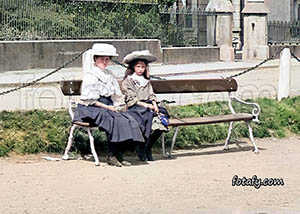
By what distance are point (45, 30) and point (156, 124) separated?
14.1 metres

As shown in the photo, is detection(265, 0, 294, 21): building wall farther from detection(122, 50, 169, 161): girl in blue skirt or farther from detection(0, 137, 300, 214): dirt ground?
detection(122, 50, 169, 161): girl in blue skirt

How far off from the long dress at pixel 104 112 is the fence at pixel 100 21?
42.4 feet

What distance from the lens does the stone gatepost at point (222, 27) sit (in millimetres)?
28763

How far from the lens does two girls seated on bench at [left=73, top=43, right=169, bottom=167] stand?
9281 millimetres

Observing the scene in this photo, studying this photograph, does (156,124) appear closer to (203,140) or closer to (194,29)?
(203,140)

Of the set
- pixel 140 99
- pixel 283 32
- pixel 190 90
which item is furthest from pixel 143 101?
pixel 283 32

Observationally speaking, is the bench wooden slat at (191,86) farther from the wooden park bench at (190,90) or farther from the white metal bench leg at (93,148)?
the white metal bench leg at (93,148)

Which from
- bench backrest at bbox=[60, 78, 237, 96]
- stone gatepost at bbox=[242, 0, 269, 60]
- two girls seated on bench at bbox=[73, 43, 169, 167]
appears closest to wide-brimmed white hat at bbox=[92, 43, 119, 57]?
two girls seated on bench at bbox=[73, 43, 169, 167]

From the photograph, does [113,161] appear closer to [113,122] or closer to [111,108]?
[113,122]

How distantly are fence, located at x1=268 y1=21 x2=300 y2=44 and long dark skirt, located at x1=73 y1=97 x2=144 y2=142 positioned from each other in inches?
894

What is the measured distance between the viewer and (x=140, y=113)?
31.6ft

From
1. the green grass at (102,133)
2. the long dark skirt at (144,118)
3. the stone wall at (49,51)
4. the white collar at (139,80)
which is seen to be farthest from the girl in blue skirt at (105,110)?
the stone wall at (49,51)

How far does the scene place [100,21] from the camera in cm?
2500

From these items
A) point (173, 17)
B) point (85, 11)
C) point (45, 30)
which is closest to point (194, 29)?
point (173, 17)
